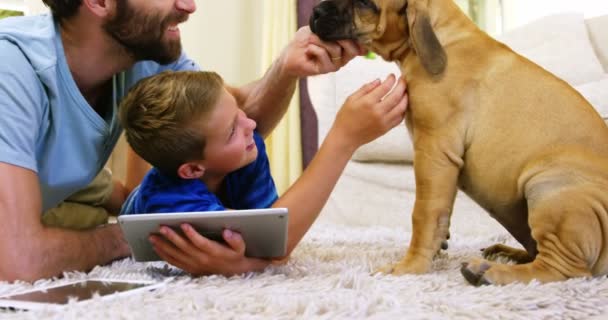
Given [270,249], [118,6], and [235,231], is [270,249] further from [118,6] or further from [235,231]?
[118,6]

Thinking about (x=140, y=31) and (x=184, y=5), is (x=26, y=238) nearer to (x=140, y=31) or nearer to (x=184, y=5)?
(x=140, y=31)

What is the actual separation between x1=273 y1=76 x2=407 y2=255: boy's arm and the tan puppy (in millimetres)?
85

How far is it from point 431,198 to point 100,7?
3.56 ft

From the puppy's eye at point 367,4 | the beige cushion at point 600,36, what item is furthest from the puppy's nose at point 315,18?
the beige cushion at point 600,36

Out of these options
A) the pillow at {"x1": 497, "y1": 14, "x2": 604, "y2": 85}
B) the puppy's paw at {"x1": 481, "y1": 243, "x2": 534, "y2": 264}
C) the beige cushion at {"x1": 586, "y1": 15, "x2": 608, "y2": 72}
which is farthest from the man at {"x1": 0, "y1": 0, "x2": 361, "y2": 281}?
the beige cushion at {"x1": 586, "y1": 15, "x2": 608, "y2": 72}

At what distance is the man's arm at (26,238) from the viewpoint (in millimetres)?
1355

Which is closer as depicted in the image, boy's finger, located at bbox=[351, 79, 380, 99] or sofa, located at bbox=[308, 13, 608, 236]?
boy's finger, located at bbox=[351, 79, 380, 99]

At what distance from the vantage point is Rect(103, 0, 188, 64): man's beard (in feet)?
5.80

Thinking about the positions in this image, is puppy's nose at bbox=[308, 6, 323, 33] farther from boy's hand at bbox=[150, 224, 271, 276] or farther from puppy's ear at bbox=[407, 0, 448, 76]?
boy's hand at bbox=[150, 224, 271, 276]

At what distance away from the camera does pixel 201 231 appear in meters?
1.33

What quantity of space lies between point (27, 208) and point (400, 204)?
5.85 feet

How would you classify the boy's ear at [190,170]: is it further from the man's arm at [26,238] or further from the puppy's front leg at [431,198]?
the puppy's front leg at [431,198]

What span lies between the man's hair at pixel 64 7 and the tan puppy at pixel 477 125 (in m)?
0.69

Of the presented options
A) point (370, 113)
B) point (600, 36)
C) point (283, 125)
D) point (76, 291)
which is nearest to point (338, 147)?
point (370, 113)
